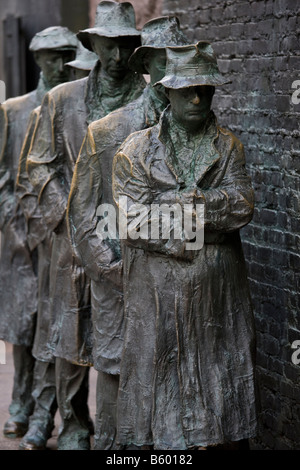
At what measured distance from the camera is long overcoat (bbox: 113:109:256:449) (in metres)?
7.19

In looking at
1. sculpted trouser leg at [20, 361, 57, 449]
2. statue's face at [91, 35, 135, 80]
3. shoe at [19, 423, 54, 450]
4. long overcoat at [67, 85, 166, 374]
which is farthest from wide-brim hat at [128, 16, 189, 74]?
shoe at [19, 423, 54, 450]

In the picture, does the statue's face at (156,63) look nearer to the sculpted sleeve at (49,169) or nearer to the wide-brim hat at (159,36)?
the wide-brim hat at (159,36)

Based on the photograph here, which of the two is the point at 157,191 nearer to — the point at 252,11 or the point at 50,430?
the point at 252,11

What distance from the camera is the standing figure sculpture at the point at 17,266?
998 cm

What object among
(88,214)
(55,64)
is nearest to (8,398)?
(55,64)

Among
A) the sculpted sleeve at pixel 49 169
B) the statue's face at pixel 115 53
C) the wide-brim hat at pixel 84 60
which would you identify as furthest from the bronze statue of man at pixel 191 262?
the wide-brim hat at pixel 84 60

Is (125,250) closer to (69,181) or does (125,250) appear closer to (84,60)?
(69,181)

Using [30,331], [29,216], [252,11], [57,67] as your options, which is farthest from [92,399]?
[252,11]

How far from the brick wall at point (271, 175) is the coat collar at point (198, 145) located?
1210 mm

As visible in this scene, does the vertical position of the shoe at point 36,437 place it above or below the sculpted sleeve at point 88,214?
below

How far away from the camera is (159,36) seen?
777 cm

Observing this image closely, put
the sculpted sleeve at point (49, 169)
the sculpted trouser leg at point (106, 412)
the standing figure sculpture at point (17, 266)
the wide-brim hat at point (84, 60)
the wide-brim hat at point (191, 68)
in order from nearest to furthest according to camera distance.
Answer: the wide-brim hat at point (191, 68), the sculpted trouser leg at point (106, 412), the sculpted sleeve at point (49, 169), the wide-brim hat at point (84, 60), the standing figure sculpture at point (17, 266)

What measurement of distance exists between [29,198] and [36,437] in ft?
5.10

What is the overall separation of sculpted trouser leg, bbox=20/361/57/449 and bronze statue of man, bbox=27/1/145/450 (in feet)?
1.42
